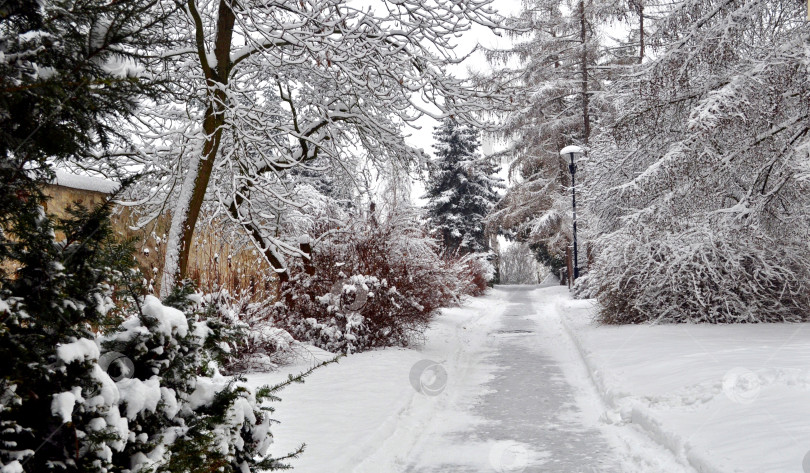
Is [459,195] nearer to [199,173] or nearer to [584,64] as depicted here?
[584,64]

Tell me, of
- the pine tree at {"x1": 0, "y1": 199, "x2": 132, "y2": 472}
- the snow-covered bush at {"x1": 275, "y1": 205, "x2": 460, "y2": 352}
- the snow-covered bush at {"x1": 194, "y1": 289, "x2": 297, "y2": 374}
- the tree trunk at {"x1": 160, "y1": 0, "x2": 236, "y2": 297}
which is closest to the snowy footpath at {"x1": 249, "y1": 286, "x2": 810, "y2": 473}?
the snow-covered bush at {"x1": 194, "y1": 289, "x2": 297, "y2": 374}

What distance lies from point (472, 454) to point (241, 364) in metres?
4.17

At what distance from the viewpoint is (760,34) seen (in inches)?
A: 398

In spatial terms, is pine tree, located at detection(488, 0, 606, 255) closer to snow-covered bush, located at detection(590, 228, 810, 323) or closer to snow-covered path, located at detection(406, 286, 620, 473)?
snow-covered bush, located at detection(590, 228, 810, 323)

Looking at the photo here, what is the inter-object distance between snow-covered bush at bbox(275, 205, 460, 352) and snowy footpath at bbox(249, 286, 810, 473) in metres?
0.52

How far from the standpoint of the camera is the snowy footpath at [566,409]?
5004 millimetres

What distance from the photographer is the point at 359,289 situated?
10.1 metres

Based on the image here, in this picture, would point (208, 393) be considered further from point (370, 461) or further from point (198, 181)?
point (198, 181)

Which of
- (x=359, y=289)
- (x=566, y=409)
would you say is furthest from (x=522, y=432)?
(x=359, y=289)

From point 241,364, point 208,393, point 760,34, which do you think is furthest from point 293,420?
point 760,34

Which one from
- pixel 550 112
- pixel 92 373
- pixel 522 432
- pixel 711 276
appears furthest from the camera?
pixel 550 112

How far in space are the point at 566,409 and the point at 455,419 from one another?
138 centimetres

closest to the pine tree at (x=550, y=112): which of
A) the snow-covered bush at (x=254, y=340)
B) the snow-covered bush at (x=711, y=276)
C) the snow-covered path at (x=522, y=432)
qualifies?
the snow-covered bush at (x=711, y=276)

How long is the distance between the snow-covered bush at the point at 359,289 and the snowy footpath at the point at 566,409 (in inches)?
20.4
